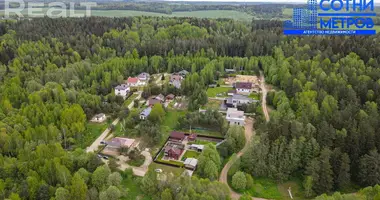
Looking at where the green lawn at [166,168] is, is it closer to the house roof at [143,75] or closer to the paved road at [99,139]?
the paved road at [99,139]

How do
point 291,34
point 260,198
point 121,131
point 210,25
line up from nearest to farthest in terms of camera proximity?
point 260,198, point 121,131, point 291,34, point 210,25

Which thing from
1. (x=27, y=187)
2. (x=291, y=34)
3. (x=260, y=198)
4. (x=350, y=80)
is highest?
(x=291, y=34)

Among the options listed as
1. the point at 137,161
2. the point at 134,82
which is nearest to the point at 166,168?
the point at 137,161

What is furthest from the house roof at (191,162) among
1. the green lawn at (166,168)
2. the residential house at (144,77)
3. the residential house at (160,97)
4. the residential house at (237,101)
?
the residential house at (144,77)

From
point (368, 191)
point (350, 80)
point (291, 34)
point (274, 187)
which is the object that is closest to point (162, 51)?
→ point (291, 34)

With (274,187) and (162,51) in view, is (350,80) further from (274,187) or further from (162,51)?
(162,51)

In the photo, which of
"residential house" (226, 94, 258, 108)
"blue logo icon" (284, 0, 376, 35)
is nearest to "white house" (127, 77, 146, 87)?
"residential house" (226, 94, 258, 108)

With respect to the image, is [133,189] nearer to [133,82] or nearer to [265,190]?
[265,190]
